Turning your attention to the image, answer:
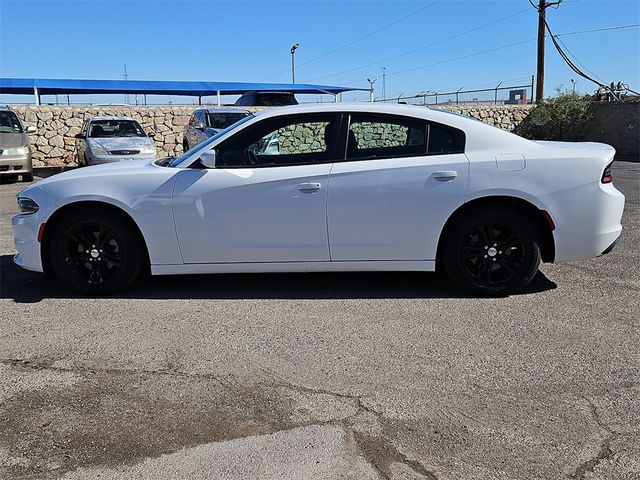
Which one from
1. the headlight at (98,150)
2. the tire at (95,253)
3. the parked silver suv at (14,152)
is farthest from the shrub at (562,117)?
the tire at (95,253)

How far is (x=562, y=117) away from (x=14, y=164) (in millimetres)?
18262

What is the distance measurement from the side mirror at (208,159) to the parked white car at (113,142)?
9.86m

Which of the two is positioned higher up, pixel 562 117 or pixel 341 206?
pixel 562 117

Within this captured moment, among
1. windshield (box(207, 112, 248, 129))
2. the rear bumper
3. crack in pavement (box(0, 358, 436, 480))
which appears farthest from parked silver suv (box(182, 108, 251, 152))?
crack in pavement (box(0, 358, 436, 480))

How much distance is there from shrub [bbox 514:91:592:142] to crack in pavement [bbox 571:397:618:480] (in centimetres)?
2107

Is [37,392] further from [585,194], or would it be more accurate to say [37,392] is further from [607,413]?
[585,194]

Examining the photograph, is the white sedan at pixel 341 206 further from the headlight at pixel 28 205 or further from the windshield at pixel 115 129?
the windshield at pixel 115 129

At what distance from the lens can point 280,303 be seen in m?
5.29

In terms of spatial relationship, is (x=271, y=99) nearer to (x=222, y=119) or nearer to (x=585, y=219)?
(x=222, y=119)

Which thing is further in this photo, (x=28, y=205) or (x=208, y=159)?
(x=28, y=205)

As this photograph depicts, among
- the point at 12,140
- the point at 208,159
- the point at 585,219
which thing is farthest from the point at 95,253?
the point at 12,140

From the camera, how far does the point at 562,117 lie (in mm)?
23078

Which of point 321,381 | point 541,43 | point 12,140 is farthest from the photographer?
point 541,43

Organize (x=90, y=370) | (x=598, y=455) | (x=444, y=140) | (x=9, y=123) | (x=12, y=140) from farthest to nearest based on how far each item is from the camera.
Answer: (x=9, y=123)
(x=12, y=140)
(x=444, y=140)
(x=90, y=370)
(x=598, y=455)
